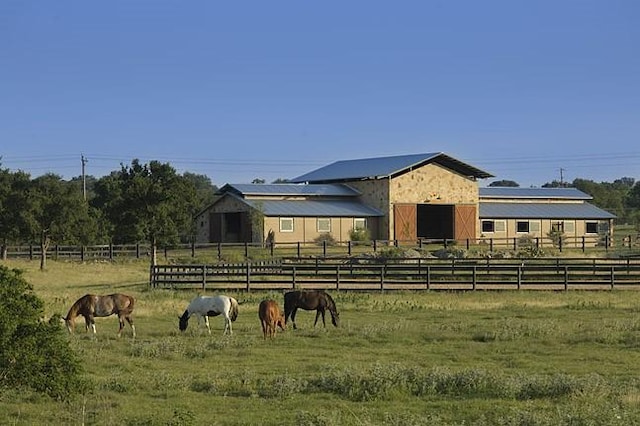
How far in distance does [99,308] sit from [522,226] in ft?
200

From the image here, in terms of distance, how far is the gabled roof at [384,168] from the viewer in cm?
7262

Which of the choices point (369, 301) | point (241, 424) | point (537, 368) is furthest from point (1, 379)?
point (369, 301)

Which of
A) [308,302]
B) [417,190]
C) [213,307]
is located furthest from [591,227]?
[213,307]

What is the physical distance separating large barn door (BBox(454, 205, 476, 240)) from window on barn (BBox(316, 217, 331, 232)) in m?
11.5

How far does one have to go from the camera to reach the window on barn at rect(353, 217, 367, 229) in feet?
229

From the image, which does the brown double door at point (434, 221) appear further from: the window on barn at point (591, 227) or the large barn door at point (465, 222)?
the window on barn at point (591, 227)

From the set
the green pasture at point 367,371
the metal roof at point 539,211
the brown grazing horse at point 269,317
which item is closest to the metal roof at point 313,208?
the metal roof at point 539,211

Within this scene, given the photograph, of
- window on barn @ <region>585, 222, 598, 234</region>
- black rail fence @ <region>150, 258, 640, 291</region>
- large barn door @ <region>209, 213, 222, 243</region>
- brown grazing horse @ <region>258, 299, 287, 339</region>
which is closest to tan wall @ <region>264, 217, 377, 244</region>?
large barn door @ <region>209, 213, 222, 243</region>

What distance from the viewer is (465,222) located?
74.2 meters

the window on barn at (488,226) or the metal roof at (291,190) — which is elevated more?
the metal roof at (291,190)

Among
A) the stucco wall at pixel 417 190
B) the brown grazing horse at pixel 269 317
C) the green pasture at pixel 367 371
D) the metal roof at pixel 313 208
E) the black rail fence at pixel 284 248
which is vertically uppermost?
the stucco wall at pixel 417 190

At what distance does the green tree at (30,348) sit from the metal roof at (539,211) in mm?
66474

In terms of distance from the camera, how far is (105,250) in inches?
2190

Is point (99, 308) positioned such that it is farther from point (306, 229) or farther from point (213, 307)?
point (306, 229)
